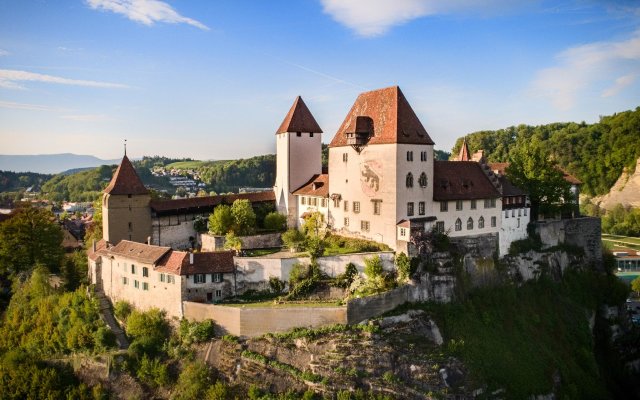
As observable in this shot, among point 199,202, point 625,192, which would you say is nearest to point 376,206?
point 199,202

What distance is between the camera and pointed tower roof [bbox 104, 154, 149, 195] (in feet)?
164

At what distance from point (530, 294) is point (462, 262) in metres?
9.12

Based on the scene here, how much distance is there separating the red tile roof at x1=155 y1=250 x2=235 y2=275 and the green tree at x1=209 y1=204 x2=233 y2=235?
22.5 ft

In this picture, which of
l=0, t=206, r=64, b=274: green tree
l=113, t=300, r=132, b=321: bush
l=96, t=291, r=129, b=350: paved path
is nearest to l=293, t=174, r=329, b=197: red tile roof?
l=113, t=300, r=132, b=321: bush

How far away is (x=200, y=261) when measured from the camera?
41.9 metres

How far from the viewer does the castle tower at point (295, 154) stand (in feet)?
184

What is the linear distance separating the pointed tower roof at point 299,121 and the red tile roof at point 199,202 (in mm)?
7154

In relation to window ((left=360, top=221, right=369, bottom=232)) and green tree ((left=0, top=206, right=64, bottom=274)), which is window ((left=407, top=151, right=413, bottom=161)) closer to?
window ((left=360, top=221, right=369, bottom=232))

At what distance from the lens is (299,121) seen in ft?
186

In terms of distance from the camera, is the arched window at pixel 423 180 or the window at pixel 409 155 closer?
the window at pixel 409 155

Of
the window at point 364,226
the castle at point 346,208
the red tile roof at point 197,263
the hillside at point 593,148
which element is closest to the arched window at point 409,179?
the castle at point 346,208

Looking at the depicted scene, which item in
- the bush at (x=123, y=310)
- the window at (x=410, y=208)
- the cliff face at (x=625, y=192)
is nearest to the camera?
the bush at (x=123, y=310)

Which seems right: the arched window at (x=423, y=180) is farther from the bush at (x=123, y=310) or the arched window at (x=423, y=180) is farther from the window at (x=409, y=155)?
the bush at (x=123, y=310)

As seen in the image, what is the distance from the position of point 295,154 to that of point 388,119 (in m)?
12.9
